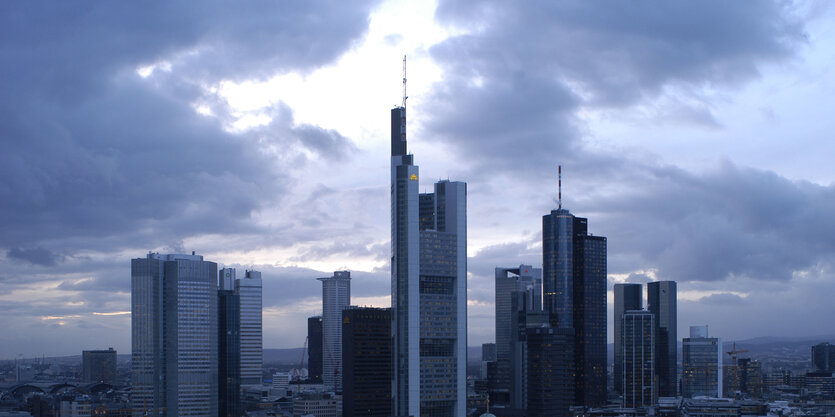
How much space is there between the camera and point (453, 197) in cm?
16950

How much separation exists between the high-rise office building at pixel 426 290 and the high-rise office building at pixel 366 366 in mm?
24685

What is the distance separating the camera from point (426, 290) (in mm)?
162125

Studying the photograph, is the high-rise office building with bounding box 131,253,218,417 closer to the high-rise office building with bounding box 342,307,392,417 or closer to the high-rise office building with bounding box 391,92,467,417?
the high-rise office building with bounding box 342,307,392,417

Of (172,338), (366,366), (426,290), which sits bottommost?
(366,366)

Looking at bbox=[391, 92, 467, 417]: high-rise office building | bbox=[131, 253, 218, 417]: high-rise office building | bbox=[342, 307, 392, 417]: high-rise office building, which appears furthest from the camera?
bbox=[131, 253, 218, 417]: high-rise office building

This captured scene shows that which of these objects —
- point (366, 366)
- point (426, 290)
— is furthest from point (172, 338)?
point (426, 290)

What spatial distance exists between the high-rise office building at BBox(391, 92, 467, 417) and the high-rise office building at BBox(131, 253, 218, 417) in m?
51.4

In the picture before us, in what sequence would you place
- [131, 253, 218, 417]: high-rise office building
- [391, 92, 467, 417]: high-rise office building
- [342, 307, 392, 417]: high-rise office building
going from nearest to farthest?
[391, 92, 467, 417]: high-rise office building
[342, 307, 392, 417]: high-rise office building
[131, 253, 218, 417]: high-rise office building

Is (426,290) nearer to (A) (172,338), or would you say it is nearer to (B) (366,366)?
(B) (366,366)

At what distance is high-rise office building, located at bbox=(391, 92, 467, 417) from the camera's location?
514 feet

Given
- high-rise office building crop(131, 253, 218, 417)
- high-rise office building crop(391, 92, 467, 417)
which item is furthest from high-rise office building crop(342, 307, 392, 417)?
high-rise office building crop(131, 253, 218, 417)

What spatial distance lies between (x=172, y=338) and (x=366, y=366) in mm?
41552

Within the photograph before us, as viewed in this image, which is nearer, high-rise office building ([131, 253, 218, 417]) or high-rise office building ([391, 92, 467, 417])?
high-rise office building ([391, 92, 467, 417])

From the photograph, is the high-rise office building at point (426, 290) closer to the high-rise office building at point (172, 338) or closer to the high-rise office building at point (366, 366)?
the high-rise office building at point (366, 366)
